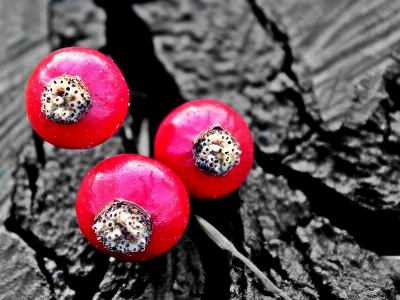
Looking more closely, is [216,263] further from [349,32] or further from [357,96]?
[349,32]

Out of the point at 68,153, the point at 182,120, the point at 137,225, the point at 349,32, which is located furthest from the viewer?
the point at 349,32

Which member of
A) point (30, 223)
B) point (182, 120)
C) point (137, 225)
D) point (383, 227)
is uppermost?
point (182, 120)

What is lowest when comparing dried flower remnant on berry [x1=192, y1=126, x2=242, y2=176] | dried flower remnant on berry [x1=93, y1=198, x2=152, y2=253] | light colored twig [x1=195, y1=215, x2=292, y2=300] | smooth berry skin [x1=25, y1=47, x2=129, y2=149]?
light colored twig [x1=195, y1=215, x2=292, y2=300]

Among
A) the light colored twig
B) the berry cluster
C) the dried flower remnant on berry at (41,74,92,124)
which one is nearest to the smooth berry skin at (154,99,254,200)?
the berry cluster

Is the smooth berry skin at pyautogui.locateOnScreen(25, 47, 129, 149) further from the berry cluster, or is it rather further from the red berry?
the red berry

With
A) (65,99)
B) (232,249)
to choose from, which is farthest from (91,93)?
(232,249)

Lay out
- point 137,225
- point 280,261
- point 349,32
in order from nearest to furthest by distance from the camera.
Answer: point 137,225 < point 280,261 < point 349,32

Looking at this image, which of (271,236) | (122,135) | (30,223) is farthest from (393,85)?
(30,223)

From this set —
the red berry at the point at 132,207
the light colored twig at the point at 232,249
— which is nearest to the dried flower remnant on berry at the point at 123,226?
the red berry at the point at 132,207
